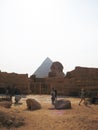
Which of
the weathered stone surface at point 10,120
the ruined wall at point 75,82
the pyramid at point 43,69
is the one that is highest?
the pyramid at point 43,69

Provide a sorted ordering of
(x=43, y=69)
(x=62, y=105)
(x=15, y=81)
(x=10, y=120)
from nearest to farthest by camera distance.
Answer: (x=10, y=120) → (x=62, y=105) → (x=15, y=81) → (x=43, y=69)

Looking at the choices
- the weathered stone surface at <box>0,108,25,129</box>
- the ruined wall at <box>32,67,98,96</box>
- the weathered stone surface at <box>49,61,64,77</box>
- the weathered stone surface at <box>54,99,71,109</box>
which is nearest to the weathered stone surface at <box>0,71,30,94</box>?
the ruined wall at <box>32,67,98,96</box>

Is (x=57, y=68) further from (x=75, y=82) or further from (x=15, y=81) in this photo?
(x=75, y=82)

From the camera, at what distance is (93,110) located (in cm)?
1783

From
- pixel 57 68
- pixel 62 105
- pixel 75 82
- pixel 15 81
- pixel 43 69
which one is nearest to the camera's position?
pixel 62 105

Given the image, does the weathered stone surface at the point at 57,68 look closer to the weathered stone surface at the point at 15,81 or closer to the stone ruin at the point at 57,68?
the stone ruin at the point at 57,68

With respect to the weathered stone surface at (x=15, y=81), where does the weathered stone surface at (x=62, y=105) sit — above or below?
below

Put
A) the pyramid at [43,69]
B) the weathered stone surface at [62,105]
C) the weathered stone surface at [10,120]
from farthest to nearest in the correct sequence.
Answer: the pyramid at [43,69] < the weathered stone surface at [62,105] < the weathered stone surface at [10,120]

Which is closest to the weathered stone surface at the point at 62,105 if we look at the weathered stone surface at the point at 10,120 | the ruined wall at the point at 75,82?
the weathered stone surface at the point at 10,120

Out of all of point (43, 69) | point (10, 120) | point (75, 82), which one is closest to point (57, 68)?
point (75, 82)

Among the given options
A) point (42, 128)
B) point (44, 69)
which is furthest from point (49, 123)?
point (44, 69)

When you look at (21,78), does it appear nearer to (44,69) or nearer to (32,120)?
(32,120)

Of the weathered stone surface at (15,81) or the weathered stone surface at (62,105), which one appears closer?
the weathered stone surface at (62,105)

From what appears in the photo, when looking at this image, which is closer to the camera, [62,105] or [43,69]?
[62,105]
